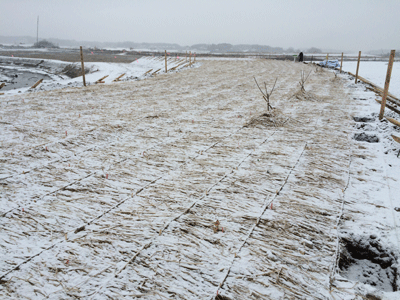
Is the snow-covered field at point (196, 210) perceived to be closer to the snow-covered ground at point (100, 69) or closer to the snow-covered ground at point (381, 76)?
the snow-covered ground at point (381, 76)

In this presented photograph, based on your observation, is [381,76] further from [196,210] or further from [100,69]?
[196,210]

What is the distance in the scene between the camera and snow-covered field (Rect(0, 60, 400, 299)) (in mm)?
2562

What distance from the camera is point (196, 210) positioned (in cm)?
361

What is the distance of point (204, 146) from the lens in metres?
5.88

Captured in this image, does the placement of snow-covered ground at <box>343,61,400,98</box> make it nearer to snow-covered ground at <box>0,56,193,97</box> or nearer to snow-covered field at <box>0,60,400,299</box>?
snow-covered field at <box>0,60,400,299</box>

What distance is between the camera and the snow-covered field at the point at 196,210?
256 cm

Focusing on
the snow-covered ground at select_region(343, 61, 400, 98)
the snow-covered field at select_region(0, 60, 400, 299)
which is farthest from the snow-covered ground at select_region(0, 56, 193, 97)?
the snow-covered ground at select_region(343, 61, 400, 98)

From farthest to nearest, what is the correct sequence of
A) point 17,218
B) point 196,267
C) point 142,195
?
point 142,195 → point 17,218 → point 196,267

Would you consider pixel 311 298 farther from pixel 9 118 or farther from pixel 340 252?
pixel 9 118

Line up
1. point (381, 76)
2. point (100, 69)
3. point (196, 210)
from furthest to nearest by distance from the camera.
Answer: point (100, 69) → point (381, 76) → point (196, 210)

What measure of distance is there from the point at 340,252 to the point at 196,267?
5.10 feet

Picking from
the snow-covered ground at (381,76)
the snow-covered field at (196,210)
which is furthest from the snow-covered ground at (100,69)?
the snow-covered ground at (381,76)

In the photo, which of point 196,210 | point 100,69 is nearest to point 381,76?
point 100,69

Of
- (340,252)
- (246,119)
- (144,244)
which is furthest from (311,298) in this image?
(246,119)
